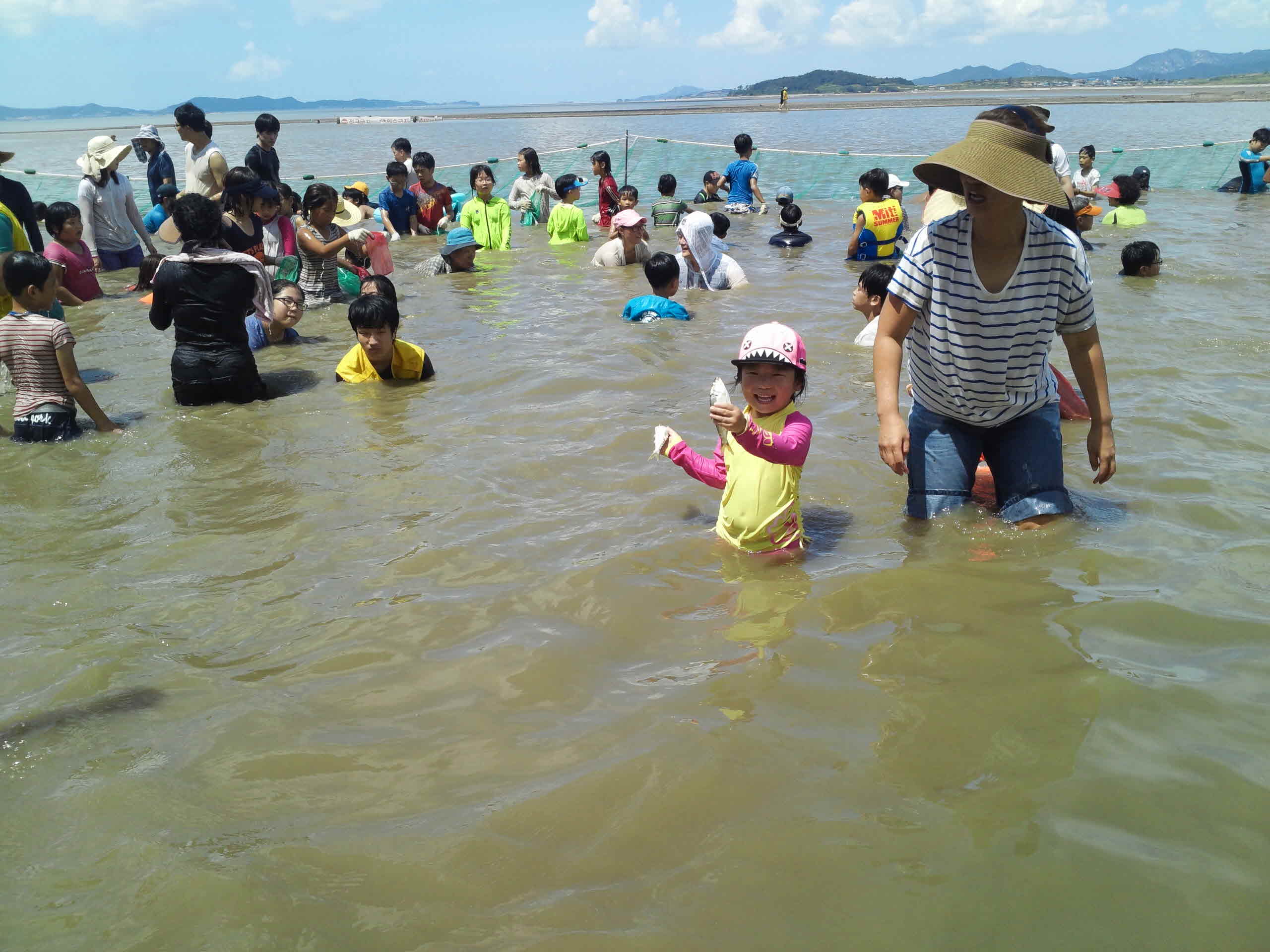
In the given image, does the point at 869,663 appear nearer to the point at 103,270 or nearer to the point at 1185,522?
the point at 1185,522

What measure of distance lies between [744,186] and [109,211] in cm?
994

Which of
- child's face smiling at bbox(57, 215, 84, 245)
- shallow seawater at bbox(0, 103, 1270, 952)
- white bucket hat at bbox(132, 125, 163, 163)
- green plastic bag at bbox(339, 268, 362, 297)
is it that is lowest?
shallow seawater at bbox(0, 103, 1270, 952)

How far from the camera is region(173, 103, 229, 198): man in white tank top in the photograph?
928cm

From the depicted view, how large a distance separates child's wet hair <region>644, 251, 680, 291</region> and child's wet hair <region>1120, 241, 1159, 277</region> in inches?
198

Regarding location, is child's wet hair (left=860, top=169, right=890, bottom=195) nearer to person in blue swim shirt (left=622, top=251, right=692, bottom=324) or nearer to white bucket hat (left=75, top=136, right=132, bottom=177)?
person in blue swim shirt (left=622, top=251, right=692, bottom=324)

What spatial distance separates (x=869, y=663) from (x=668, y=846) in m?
1.12

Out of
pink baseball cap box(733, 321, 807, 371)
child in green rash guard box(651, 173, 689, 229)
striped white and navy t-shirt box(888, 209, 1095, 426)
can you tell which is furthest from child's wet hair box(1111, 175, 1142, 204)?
pink baseball cap box(733, 321, 807, 371)

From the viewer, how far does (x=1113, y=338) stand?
776 centimetres

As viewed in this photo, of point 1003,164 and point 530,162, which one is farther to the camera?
point 530,162

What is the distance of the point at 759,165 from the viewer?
71.0ft

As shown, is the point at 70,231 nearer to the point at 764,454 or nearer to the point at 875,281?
the point at 875,281

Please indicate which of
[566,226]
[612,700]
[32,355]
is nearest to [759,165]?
[566,226]

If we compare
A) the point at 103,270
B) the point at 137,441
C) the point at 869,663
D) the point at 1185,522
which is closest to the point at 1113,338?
the point at 1185,522

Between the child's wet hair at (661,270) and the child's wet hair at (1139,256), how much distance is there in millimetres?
5036
